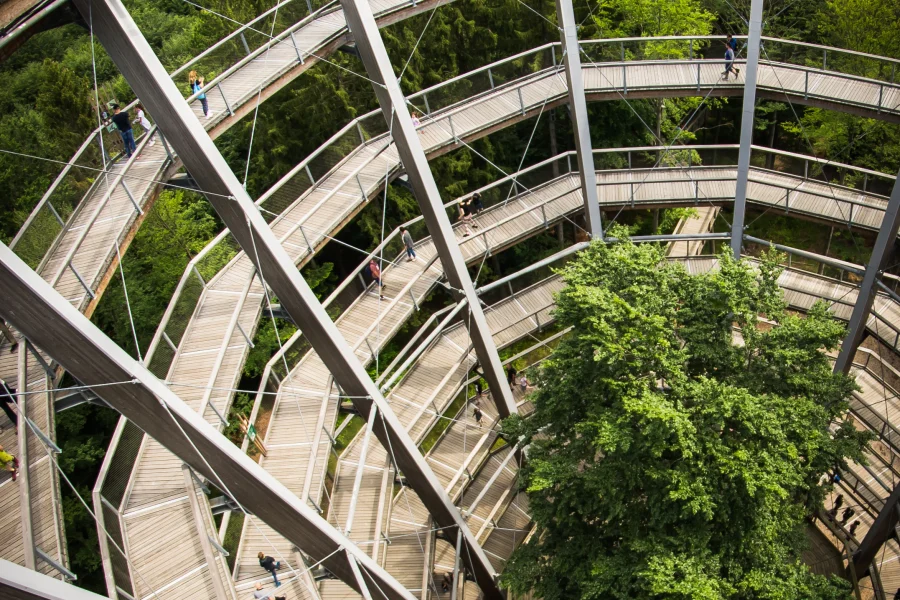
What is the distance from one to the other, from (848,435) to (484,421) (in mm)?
8963

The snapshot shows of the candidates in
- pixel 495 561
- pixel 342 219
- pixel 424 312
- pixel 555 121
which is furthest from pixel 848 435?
pixel 555 121

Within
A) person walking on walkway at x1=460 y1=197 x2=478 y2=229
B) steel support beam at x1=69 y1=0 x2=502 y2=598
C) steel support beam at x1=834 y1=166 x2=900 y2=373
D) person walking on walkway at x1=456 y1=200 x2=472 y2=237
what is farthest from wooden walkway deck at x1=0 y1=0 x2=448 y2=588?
steel support beam at x1=834 y1=166 x2=900 y2=373

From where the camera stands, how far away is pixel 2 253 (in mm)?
8414

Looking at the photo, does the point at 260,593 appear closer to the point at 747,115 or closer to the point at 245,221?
the point at 245,221

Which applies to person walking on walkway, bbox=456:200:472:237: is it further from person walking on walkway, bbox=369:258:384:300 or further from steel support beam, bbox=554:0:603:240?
person walking on walkway, bbox=369:258:384:300

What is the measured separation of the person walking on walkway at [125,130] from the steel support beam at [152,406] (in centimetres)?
499

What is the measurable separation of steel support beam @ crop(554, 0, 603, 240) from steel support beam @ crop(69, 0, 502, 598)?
479 centimetres

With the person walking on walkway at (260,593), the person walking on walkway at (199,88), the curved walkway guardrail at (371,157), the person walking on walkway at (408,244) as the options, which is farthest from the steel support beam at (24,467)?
the person walking on walkway at (408,244)

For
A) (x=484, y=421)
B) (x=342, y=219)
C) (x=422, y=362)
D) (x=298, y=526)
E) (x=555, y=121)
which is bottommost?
(x=298, y=526)

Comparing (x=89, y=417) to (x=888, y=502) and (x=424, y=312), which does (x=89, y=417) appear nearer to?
(x=424, y=312)

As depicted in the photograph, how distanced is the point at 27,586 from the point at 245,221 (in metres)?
6.08

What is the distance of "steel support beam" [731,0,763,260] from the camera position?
18.2 metres

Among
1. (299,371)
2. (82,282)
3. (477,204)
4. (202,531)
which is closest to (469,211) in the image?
(477,204)

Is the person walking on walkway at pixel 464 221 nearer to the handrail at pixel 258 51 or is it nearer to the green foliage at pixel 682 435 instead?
the handrail at pixel 258 51
